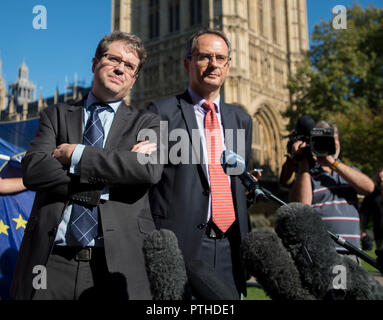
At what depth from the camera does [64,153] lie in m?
1.85

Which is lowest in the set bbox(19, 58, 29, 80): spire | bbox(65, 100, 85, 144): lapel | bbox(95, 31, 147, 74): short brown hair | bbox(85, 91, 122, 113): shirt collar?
bbox(65, 100, 85, 144): lapel

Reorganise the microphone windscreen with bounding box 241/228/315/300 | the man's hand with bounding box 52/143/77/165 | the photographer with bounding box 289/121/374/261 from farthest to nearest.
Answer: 1. the photographer with bounding box 289/121/374/261
2. the man's hand with bounding box 52/143/77/165
3. the microphone windscreen with bounding box 241/228/315/300

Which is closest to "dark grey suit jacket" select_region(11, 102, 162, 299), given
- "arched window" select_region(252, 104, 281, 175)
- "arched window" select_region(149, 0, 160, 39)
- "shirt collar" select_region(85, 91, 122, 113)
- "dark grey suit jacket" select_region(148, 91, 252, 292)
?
"dark grey suit jacket" select_region(148, 91, 252, 292)

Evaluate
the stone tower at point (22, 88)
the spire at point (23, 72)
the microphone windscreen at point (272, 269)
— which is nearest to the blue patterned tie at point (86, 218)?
the microphone windscreen at point (272, 269)

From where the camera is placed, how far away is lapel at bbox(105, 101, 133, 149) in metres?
2.03

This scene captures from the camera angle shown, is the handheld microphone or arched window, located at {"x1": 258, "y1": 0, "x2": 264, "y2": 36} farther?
arched window, located at {"x1": 258, "y1": 0, "x2": 264, "y2": 36}

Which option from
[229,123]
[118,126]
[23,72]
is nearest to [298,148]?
[229,123]

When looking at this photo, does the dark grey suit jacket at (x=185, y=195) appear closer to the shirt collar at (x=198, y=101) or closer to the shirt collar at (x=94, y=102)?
the shirt collar at (x=198, y=101)

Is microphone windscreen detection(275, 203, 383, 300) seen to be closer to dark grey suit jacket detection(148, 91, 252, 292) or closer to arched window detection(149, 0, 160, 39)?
dark grey suit jacket detection(148, 91, 252, 292)

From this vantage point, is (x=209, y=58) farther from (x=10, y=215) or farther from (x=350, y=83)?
(x=350, y=83)

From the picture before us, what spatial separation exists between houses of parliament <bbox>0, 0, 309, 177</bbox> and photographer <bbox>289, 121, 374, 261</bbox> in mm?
23799

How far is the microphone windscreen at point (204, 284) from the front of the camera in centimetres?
136

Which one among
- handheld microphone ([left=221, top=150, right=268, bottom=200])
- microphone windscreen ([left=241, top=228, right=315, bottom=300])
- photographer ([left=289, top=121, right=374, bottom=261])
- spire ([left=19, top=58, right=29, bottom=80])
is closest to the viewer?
microphone windscreen ([left=241, top=228, right=315, bottom=300])
